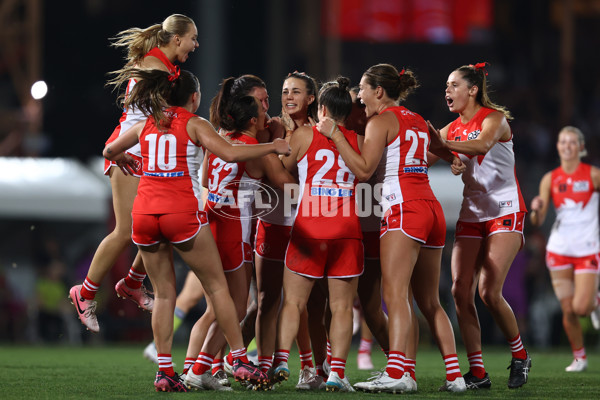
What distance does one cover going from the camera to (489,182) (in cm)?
653

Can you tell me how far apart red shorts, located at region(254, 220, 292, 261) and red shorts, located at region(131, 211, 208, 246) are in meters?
0.73

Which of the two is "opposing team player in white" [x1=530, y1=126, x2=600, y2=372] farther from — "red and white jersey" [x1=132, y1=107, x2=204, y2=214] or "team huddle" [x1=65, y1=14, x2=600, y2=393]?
"red and white jersey" [x1=132, y1=107, x2=204, y2=214]

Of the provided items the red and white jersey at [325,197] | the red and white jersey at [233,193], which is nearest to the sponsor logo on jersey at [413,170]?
the red and white jersey at [325,197]

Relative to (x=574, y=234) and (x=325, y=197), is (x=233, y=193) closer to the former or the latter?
(x=325, y=197)

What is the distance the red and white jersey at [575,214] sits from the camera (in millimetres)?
9305

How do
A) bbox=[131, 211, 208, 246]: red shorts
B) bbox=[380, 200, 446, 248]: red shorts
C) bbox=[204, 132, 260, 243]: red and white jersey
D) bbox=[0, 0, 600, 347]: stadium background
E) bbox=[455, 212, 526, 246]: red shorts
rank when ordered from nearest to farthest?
1. bbox=[131, 211, 208, 246]: red shorts
2. bbox=[380, 200, 446, 248]: red shorts
3. bbox=[204, 132, 260, 243]: red and white jersey
4. bbox=[455, 212, 526, 246]: red shorts
5. bbox=[0, 0, 600, 347]: stadium background

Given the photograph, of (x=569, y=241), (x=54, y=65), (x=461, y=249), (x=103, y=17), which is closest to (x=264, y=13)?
(x=103, y=17)

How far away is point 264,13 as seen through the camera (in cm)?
2180

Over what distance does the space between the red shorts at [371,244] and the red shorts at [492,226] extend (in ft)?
2.34

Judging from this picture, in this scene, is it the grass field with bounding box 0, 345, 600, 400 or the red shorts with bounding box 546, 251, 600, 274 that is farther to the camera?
the red shorts with bounding box 546, 251, 600, 274

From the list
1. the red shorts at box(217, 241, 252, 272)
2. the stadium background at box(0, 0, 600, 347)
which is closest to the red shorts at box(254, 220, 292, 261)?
the red shorts at box(217, 241, 252, 272)

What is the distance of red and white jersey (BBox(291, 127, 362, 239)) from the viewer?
5766 mm

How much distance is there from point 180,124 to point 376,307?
2.01 meters

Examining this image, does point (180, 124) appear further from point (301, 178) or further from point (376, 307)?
point (376, 307)
